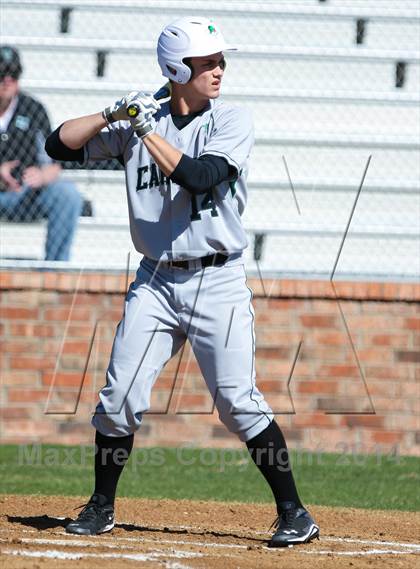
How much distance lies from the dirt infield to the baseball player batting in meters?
0.19

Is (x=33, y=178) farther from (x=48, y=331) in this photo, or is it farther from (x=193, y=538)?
(x=193, y=538)

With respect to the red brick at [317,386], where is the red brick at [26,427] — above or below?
below

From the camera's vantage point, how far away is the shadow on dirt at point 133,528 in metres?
4.88

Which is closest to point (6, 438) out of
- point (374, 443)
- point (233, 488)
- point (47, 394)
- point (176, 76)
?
point (47, 394)

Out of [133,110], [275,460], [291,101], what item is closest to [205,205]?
[133,110]

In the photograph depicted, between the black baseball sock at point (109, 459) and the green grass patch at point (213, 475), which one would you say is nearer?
the black baseball sock at point (109, 459)

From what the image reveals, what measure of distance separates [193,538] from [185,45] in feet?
6.86

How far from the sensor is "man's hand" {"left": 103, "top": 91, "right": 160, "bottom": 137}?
14.1 feet

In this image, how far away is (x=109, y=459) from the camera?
464 cm

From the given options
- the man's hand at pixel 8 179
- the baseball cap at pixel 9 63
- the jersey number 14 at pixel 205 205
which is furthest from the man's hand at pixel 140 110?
the baseball cap at pixel 9 63

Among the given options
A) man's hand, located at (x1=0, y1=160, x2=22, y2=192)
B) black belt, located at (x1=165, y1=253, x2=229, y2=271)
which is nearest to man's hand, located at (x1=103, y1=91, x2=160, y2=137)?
black belt, located at (x1=165, y1=253, x2=229, y2=271)

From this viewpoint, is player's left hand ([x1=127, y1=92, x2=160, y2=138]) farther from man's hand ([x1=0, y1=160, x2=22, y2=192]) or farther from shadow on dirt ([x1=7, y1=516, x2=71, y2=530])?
man's hand ([x1=0, y1=160, x2=22, y2=192])

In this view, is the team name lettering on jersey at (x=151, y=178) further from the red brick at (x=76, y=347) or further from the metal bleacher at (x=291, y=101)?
the metal bleacher at (x=291, y=101)

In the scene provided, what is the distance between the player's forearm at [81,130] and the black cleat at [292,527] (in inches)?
68.1
